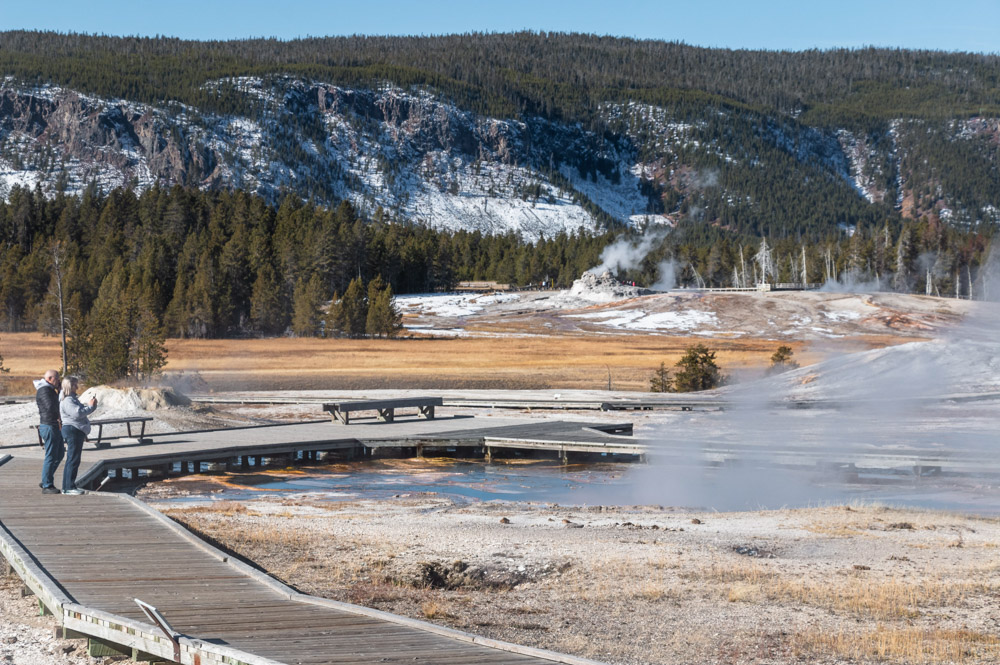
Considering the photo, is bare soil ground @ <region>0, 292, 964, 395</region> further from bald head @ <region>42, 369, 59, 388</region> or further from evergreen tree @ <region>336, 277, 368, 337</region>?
bald head @ <region>42, 369, 59, 388</region>

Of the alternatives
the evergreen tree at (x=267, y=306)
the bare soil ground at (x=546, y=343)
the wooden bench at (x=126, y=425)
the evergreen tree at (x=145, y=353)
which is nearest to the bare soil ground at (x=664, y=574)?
the wooden bench at (x=126, y=425)

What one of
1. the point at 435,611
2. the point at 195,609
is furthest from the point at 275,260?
the point at 195,609

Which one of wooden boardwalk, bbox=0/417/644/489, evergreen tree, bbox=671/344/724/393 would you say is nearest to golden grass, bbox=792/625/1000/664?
wooden boardwalk, bbox=0/417/644/489

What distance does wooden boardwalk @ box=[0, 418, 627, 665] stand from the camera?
842 cm

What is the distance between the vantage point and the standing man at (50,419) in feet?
49.4

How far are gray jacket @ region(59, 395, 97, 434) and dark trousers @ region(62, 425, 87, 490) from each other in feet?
0.24

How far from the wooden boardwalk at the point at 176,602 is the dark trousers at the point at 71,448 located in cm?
32

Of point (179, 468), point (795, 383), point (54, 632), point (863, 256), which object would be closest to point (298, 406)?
point (179, 468)

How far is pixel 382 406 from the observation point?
29156 mm

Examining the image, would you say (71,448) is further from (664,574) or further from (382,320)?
(382,320)

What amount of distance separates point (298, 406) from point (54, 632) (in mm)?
Answer: 27191

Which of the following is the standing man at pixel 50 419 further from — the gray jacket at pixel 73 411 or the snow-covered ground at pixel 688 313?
the snow-covered ground at pixel 688 313

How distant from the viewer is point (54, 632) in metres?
10.3

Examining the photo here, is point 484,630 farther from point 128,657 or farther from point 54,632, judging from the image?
point 54,632
